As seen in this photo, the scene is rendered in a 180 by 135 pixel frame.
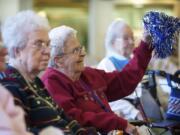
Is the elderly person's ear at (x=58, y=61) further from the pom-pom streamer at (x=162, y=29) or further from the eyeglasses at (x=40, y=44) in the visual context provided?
the pom-pom streamer at (x=162, y=29)

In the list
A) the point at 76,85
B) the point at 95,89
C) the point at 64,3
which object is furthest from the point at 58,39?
the point at 64,3

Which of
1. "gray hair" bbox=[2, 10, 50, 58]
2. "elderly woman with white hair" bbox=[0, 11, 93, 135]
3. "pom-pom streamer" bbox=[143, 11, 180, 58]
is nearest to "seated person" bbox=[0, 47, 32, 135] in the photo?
"elderly woman with white hair" bbox=[0, 11, 93, 135]

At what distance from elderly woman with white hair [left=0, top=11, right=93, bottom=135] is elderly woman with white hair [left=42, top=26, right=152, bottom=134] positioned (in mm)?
211

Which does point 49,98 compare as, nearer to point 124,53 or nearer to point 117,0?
point 124,53

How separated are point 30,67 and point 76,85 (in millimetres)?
451

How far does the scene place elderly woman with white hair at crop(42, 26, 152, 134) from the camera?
7.13ft

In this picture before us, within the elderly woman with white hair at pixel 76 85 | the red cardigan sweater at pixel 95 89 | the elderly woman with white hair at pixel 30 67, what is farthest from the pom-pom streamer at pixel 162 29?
the elderly woman with white hair at pixel 30 67

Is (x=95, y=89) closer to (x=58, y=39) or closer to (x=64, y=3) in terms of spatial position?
(x=58, y=39)

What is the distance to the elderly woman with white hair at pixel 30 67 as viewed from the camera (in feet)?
5.86

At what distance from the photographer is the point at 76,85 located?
229 cm

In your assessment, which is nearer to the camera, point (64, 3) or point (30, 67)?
point (30, 67)

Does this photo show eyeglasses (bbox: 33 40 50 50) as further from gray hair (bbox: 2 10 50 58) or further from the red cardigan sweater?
the red cardigan sweater

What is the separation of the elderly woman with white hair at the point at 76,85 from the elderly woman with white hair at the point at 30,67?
211mm

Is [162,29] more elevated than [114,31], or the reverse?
[162,29]
